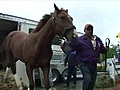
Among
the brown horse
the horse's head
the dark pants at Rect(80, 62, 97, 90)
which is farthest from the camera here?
the dark pants at Rect(80, 62, 97, 90)

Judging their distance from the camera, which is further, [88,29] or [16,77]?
[16,77]

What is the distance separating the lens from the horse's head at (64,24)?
5.80 meters

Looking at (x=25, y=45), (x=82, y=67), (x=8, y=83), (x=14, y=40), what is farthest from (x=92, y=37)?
(x=8, y=83)

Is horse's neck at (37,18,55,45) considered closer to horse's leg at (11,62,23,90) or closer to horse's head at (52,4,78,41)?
horse's head at (52,4,78,41)

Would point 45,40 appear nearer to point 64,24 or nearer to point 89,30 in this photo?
point 64,24

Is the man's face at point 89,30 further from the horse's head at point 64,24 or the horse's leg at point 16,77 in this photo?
the horse's leg at point 16,77

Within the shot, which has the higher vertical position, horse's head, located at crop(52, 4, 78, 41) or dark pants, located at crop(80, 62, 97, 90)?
horse's head, located at crop(52, 4, 78, 41)

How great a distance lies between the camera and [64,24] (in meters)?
5.96

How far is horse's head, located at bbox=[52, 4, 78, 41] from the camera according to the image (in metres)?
5.80

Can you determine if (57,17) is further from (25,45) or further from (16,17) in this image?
(16,17)

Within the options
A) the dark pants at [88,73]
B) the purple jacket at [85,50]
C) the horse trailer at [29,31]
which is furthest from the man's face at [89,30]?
the horse trailer at [29,31]

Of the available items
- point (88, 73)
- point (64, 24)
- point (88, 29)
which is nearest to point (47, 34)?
point (64, 24)

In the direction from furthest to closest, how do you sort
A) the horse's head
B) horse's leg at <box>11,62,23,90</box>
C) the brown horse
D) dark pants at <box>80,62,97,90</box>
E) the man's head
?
horse's leg at <box>11,62,23,90</box> < the man's head < dark pants at <box>80,62,97,90</box> < the brown horse < the horse's head

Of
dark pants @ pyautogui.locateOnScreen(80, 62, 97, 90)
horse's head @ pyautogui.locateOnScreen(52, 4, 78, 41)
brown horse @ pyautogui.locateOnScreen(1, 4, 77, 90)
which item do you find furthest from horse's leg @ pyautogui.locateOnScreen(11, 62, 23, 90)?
horse's head @ pyautogui.locateOnScreen(52, 4, 78, 41)
